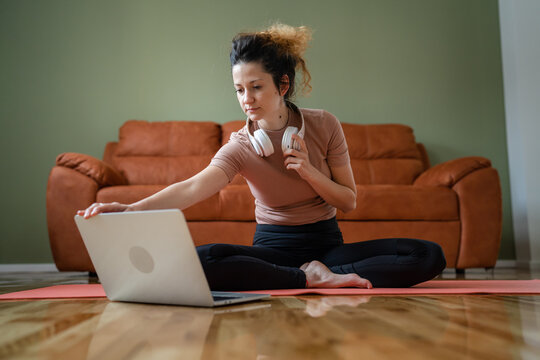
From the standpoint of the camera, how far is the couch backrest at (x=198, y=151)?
3.33m

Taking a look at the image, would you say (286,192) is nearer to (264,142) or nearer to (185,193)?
(264,142)

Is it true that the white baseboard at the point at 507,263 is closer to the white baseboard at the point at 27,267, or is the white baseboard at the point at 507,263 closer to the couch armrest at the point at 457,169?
the couch armrest at the point at 457,169

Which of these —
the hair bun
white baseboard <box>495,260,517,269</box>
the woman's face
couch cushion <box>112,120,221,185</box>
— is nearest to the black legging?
the woman's face

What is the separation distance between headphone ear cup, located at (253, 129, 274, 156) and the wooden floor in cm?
56

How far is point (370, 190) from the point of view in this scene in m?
2.73

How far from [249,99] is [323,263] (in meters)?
0.55

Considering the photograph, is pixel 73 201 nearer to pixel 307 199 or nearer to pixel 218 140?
pixel 218 140

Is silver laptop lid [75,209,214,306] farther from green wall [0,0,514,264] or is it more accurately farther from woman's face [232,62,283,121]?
green wall [0,0,514,264]

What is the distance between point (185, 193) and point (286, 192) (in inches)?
13.7

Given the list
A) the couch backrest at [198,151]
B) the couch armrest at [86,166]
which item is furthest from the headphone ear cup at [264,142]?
the couch backrest at [198,151]

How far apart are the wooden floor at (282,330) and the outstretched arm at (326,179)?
486 mm

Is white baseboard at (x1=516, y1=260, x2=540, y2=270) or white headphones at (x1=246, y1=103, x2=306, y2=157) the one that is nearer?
white headphones at (x1=246, y1=103, x2=306, y2=157)

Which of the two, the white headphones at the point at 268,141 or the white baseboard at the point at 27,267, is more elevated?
the white headphones at the point at 268,141

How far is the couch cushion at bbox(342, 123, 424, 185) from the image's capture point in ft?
11.1
